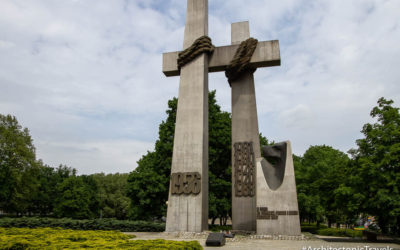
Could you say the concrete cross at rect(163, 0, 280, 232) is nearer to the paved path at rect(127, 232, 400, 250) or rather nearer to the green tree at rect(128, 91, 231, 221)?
the paved path at rect(127, 232, 400, 250)

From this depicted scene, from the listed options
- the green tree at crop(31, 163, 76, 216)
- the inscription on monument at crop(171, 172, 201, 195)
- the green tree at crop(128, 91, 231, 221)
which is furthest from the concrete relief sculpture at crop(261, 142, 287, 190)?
the green tree at crop(31, 163, 76, 216)

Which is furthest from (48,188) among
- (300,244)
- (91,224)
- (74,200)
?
(300,244)

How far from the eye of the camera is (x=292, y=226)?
13305 millimetres

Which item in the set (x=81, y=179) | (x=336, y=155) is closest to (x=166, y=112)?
(x=336, y=155)

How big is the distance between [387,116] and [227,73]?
887 centimetres

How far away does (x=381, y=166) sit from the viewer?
44.3ft

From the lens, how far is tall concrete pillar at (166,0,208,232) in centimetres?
1505

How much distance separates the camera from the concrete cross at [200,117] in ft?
49.9

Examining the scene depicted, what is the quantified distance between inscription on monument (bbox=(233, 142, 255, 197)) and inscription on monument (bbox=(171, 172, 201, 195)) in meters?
2.64

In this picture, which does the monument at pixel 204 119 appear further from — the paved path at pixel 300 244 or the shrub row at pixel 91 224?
the shrub row at pixel 91 224

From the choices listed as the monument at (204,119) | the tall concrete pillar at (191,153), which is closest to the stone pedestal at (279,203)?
the monument at (204,119)

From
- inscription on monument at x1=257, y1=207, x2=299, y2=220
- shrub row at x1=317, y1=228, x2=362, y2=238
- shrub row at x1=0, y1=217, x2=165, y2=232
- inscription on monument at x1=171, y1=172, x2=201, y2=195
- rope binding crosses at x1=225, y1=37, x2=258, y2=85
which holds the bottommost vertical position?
shrub row at x1=317, y1=228, x2=362, y2=238

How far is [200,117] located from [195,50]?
4327 millimetres

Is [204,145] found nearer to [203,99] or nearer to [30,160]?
[203,99]
